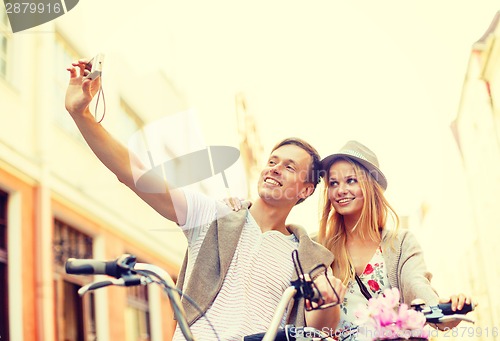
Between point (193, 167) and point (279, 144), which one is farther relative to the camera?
point (193, 167)

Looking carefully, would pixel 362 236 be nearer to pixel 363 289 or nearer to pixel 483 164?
pixel 363 289

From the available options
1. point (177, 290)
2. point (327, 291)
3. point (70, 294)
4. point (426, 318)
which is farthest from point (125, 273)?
point (70, 294)

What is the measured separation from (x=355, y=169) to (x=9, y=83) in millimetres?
4435

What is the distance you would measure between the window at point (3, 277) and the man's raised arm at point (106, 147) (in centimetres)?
405

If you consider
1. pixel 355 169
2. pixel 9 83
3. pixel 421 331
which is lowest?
pixel 421 331

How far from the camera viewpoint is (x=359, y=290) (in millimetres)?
2607

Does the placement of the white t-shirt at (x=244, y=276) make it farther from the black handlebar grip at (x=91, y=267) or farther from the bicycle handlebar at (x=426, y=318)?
the black handlebar grip at (x=91, y=267)

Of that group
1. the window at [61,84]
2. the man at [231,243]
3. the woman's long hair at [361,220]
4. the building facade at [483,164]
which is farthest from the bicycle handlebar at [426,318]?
the window at [61,84]

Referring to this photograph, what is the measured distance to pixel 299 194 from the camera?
9.00 ft

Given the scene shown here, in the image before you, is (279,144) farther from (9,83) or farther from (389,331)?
(9,83)

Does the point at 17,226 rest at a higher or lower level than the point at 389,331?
higher

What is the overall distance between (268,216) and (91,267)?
3.58ft

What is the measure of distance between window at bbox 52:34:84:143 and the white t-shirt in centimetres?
520

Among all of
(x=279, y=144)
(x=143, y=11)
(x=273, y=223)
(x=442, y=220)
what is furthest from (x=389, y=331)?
(x=442, y=220)
